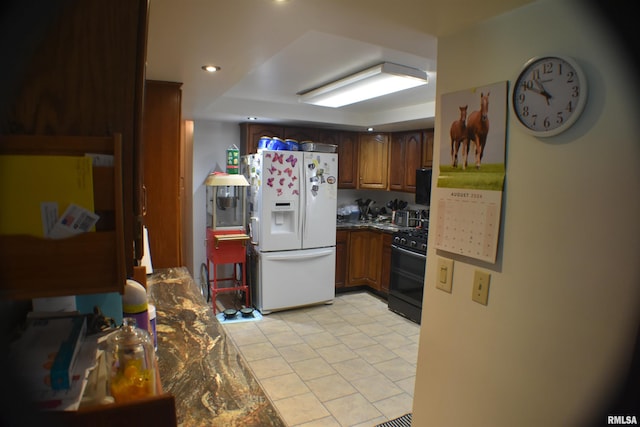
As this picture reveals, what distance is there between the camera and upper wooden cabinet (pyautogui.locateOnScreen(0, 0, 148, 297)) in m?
0.56

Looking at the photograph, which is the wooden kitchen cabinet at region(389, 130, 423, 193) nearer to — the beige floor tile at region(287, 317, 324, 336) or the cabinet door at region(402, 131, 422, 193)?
the cabinet door at region(402, 131, 422, 193)

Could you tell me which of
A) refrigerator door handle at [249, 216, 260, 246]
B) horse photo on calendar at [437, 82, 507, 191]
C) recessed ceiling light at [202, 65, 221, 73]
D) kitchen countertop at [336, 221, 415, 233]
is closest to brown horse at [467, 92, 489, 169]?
horse photo on calendar at [437, 82, 507, 191]

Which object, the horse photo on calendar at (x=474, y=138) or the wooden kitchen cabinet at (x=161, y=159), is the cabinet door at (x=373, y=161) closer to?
the wooden kitchen cabinet at (x=161, y=159)

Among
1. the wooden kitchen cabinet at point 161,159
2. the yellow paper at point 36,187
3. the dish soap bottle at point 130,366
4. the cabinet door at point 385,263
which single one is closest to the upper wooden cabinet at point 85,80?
the yellow paper at point 36,187

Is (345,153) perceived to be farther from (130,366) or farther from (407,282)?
(130,366)

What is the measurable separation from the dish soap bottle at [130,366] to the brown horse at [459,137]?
1238 mm

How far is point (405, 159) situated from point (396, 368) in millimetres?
2553

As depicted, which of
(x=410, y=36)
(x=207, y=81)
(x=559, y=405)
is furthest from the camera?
(x=207, y=81)

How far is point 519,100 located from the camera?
3.89ft

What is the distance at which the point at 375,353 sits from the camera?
310cm

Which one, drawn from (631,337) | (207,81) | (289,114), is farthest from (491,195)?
(289,114)

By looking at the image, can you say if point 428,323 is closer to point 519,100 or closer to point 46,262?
point 519,100

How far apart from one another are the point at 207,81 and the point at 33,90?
6.03 feet

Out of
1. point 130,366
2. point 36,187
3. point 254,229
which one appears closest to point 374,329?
point 254,229
